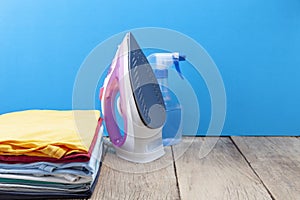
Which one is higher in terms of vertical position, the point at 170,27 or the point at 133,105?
the point at 170,27

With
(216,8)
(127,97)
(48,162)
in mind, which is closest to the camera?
(48,162)

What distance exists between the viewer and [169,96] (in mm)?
807

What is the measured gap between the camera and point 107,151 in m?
0.77

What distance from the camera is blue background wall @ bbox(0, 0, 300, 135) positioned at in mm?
883

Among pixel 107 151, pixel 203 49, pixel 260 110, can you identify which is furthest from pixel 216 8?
pixel 107 151

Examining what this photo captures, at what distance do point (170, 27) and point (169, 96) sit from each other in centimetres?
21

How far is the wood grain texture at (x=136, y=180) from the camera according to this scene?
553mm

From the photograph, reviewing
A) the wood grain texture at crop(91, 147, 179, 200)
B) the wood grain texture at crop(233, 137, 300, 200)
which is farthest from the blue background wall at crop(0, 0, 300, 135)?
the wood grain texture at crop(91, 147, 179, 200)

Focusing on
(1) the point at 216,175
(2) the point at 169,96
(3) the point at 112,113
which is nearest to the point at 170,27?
(2) the point at 169,96

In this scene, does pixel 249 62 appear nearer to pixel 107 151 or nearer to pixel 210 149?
pixel 210 149

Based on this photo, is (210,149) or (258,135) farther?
(258,135)

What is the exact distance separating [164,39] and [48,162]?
0.43 m

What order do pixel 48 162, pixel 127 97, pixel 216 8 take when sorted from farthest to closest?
pixel 216 8
pixel 127 97
pixel 48 162

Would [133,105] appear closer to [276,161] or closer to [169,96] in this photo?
[169,96]
